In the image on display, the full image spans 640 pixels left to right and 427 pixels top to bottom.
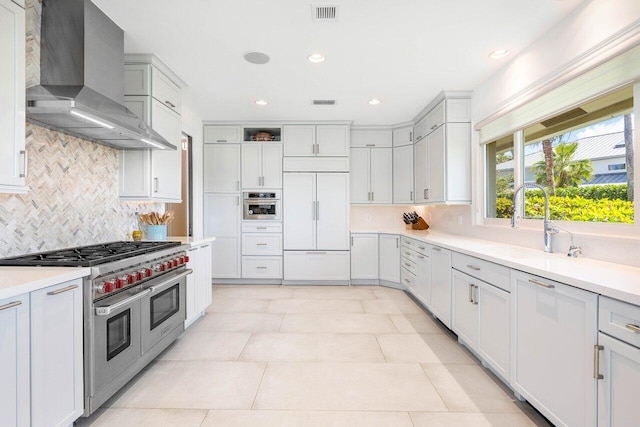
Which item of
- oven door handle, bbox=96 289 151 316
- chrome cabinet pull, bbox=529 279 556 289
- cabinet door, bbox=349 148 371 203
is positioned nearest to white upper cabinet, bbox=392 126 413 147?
cabinet door, bbox=349 148 371 203

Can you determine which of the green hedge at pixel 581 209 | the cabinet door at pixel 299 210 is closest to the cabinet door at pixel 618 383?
the green hedge at pixel 581 209

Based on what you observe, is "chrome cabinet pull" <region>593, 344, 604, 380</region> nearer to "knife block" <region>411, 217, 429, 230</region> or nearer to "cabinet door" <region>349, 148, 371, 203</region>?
"knife block" <region>411, 217, 429, 230</region>

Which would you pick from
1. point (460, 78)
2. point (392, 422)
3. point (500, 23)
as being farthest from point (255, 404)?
point (460, 78)

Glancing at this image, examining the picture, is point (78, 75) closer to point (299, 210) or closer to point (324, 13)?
point (324, 13)

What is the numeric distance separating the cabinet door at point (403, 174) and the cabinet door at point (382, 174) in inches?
2.8

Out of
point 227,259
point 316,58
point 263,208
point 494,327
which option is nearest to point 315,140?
point 263,208

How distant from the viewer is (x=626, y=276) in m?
1.52

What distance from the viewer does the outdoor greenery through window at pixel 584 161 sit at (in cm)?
195

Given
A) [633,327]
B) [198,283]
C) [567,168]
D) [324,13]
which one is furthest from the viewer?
[198,283]

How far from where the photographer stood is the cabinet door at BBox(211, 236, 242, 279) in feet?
16.3

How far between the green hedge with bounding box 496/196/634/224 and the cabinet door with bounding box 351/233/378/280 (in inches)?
93.5

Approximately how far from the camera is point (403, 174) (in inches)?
200

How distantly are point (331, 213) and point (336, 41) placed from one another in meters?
2.76

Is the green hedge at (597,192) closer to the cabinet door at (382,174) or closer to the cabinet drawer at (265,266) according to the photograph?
the cabinet door at (382,174)
